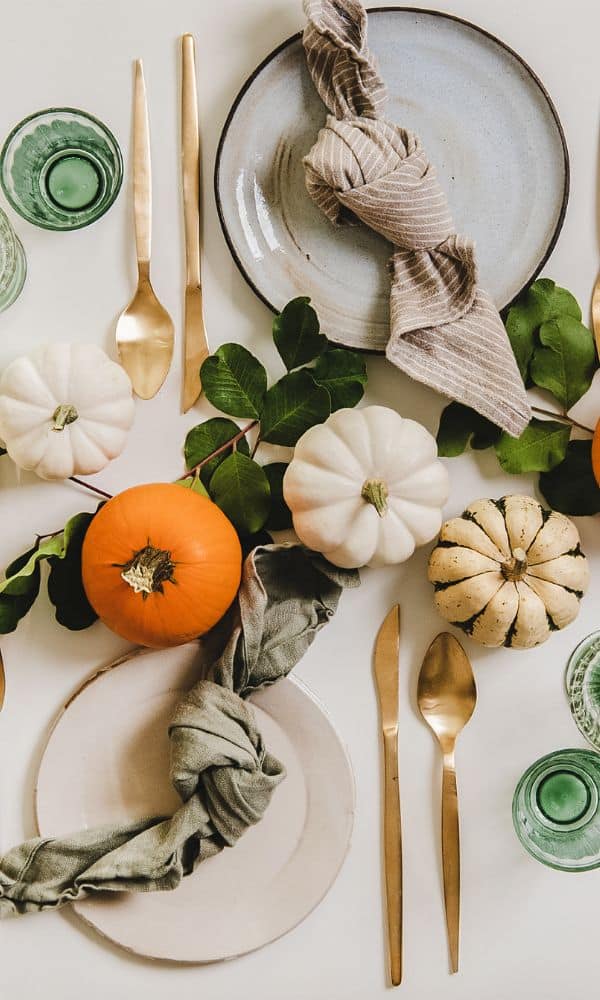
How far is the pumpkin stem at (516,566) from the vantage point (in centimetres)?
96

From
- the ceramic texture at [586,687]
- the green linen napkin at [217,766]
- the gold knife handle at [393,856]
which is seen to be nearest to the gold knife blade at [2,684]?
the green linen napkin at [217,766]

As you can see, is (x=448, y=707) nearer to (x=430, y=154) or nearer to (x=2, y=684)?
(x=2, y=684)

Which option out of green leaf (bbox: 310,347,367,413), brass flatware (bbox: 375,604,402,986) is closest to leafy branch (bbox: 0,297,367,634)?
green leaf (bbox: 310,347,367,413)

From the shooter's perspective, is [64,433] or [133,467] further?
[133,467]

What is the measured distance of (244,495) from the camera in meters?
1.03

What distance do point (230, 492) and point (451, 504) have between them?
294mm

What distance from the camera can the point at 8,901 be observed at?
1028 millimetres

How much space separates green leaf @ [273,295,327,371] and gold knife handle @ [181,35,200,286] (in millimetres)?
144

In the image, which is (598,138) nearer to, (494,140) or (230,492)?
(494,140)

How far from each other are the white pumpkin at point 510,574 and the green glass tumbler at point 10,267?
64 cm

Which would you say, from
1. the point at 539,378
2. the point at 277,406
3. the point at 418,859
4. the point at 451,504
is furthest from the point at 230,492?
the point at 418,859

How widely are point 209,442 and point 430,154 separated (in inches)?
18.4

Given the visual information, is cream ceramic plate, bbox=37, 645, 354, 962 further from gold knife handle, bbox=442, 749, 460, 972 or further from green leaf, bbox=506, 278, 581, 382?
green leaf, bbox=506, 278, 581, 382

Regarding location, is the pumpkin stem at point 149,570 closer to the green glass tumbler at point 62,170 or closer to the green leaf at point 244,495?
the green leaf at point 244,495
